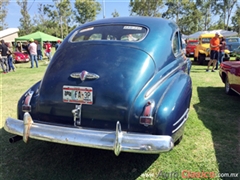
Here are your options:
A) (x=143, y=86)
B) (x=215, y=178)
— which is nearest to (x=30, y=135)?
(x=143, y=86)

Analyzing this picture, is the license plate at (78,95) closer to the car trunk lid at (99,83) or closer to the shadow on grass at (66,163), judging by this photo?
the car trunk lid at (99,83)

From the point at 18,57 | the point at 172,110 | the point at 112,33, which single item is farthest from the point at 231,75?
the point at 18,57

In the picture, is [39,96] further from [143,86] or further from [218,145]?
[218,145]

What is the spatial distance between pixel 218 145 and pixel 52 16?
163 ft

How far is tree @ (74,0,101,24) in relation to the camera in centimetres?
4377

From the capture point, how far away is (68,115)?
2578 millimetres

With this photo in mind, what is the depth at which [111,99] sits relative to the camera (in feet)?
7.97

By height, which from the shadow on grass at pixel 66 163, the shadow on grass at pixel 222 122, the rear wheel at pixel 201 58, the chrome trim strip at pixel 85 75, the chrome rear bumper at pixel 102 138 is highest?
the chrome trim strip at pixel 85 75

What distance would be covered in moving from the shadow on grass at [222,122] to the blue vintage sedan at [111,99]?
0.74 m

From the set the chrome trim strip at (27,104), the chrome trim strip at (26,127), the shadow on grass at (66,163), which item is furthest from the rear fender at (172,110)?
the chrome trim strip at (27,104)

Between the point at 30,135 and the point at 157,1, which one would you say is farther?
the point at 157,1

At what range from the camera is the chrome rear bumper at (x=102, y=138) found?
7.00 feet

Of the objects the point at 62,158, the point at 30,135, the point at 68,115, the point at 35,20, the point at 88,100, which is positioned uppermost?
the point at 35,20

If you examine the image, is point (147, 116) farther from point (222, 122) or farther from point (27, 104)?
point (222, 122)
